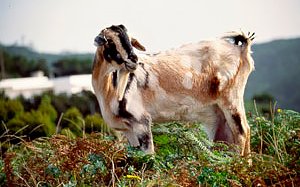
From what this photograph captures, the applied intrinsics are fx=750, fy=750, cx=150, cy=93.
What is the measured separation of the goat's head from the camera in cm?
734

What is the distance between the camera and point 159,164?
6816 millimetres

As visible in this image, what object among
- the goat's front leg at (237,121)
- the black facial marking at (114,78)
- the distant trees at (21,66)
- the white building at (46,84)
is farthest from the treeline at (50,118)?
the distant trees at (21,66)

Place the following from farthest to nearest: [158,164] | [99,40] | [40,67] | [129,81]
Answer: [40,67] → [129,81] → [99,40] → [158,164]

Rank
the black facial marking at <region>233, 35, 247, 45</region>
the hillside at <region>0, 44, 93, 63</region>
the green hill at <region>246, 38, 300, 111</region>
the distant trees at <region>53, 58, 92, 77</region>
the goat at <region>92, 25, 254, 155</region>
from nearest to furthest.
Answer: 1. the goat at <region>92, 25, 254, 155</region>
2. the black facial marking at <region>233, 35, 247, 45</region>
3. the green hill at <region>246, 38, 300, 111</region>
4. the distant trees at <region>53, 58, 92, 77</region>
5. the hillside at <region>0, 44, 93, 63</region>

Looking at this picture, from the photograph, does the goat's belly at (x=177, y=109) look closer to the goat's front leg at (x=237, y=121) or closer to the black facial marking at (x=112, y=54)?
the goat's front leg at (x=237, y=121)

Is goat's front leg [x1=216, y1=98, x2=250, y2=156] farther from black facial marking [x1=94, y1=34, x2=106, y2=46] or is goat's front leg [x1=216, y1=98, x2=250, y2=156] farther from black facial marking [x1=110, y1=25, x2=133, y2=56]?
black facial marking [x1=94, y1=34, x2=106, y2=46]

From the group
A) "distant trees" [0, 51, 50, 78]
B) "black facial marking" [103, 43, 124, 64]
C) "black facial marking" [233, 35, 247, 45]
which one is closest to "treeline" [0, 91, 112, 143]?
"black facial marking" [103, 43, 124, 64]

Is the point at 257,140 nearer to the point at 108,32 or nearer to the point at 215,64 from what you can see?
the point at 215,64

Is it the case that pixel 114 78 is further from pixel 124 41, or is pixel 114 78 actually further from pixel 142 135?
pixel 142 135

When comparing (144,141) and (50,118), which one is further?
(50,118)

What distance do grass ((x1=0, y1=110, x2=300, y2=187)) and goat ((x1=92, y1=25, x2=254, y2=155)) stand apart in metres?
0.30

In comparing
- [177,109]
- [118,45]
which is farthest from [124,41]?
[177,109]

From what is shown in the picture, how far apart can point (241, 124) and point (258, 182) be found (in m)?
2.33

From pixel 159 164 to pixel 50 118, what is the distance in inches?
325
